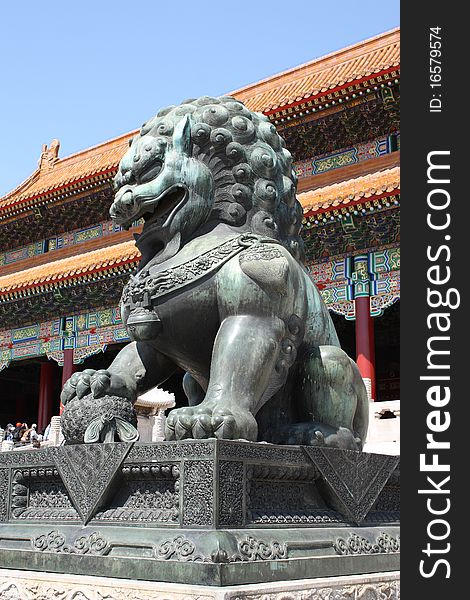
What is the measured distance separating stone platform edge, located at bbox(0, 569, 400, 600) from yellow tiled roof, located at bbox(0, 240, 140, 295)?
10761mm

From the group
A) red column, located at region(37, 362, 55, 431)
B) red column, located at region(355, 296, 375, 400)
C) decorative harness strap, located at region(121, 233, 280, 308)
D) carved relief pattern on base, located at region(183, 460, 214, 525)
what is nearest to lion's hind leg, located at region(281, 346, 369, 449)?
decorative harness strap, located at region(121, 233, 280, 308)

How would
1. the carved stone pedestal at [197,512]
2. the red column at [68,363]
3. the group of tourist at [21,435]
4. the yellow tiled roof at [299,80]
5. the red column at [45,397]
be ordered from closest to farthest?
the carved stone pedestal at [197,512]
the group of tourist at [21,435]
the red column at [68,363]
the yellow tiled roof at [299,80]
the red column at [45,397]

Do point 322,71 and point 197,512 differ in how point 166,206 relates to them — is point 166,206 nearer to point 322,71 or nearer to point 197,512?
point 197,512

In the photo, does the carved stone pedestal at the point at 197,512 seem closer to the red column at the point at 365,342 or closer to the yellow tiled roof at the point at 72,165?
the red column at the point at 365,342

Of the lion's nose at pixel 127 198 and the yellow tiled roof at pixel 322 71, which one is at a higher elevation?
the yellow tiled roof at pixel 322 71

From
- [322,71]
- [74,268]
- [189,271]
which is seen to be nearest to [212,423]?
[189,271]

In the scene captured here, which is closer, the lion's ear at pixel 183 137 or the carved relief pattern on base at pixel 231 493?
the carved relief pattern on base at pixel 231 493

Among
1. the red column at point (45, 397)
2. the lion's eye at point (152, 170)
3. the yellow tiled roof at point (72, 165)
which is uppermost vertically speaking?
the yellow tiled roof at point (72, 165)

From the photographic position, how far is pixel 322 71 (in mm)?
18609

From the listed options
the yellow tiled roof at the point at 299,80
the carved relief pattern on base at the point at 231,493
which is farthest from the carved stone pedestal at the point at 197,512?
the yellow tiled roof at the point at 299,80

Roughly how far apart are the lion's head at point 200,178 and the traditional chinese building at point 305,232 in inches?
350

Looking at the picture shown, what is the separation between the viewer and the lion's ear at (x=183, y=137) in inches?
111

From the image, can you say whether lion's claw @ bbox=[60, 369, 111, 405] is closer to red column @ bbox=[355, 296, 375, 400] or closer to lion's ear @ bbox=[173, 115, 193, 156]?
lion's ear @ bbox=[173, 115, 193, 156]

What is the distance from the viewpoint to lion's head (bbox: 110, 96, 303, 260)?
2.81 metres
